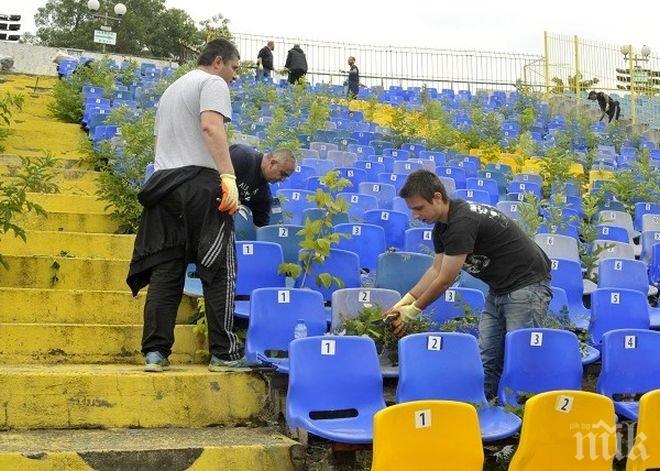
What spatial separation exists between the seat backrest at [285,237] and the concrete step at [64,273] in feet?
3.42

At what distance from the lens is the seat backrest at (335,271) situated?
668cm

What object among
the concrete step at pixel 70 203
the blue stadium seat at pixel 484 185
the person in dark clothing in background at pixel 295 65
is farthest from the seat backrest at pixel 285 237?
the person in dark clothing in background at pixel 295 65

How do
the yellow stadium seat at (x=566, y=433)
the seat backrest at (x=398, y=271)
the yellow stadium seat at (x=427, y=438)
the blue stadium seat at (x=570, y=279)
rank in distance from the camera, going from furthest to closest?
the blue stadium seat at (x=570, y=279)
the seat backrest at (x=398, y=271)
the yellow stadium seat at (x=566, y=433)
the yellow stadium seat at (x=427, y=438)

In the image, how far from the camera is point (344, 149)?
42.3 feet

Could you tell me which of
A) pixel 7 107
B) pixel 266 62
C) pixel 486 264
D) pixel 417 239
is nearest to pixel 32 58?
pixel 266 62

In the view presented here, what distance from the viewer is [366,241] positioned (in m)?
7.68

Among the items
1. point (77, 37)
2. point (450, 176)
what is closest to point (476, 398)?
point (450, 176)

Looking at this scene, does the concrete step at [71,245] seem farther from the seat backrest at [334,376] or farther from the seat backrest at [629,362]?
the seat backrest at [629,362]

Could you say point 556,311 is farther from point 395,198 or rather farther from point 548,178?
point 548,178

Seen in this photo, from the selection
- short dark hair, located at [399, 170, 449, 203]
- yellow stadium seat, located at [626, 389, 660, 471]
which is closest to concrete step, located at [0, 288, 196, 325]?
short dark hair, located at [399, 170, 449, 203]

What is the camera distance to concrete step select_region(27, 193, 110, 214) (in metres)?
8.17

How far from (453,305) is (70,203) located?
3.79 metres

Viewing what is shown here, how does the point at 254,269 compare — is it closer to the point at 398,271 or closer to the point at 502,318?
the point at 398,271

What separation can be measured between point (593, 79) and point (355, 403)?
19.0 metres
